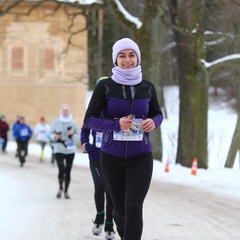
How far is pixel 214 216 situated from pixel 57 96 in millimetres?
36476

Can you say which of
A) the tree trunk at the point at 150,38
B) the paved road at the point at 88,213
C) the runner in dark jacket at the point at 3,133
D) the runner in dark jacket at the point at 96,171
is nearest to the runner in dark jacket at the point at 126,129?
the runner in dark jacket at the point at 96,171

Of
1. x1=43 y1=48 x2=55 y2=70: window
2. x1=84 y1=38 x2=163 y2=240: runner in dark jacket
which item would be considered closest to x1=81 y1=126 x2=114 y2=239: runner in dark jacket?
x1=84 y1=38 x2=163 y2=240: runner in dark jacket

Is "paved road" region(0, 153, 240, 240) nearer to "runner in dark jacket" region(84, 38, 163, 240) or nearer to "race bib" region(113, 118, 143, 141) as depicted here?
"runner in dark jacket" region(84, 38, 163, 240)

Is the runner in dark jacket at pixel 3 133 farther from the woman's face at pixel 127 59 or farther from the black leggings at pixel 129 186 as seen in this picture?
the woman's face at pixel 127 59

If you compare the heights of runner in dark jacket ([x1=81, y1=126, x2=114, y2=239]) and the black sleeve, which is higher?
the black sleeve

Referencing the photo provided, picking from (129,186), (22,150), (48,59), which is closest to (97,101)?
(129,186)

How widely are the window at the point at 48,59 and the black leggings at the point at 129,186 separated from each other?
1563 inches

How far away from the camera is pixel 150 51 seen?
20625mm

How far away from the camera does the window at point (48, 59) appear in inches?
1793

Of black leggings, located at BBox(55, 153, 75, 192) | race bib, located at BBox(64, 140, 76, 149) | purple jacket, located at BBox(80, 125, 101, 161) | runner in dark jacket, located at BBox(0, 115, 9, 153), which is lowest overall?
runner in dark jacket, located at BBox(0, 115, 9, 153)

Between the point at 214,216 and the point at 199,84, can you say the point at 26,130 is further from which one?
the point at 214,216

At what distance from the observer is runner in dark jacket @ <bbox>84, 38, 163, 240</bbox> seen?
591cm

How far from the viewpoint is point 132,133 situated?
19.7 ft

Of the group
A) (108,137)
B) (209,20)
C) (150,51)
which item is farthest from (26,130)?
(108,137)
